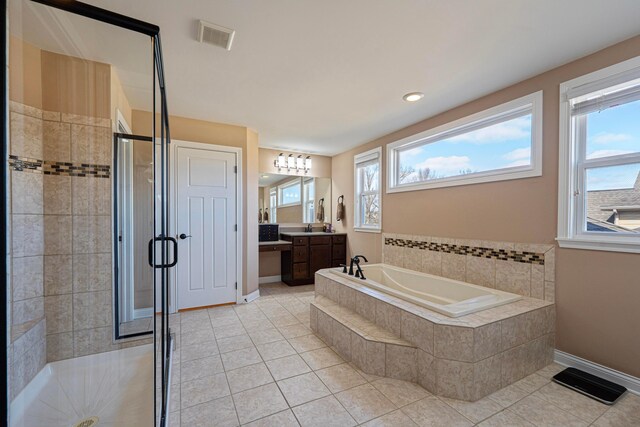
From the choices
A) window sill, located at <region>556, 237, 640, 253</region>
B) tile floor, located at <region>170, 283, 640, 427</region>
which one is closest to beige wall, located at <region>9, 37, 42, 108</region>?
tile floor, located at <region>170, 283, 640, 427</region>

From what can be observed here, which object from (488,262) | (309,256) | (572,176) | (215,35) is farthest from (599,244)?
(309,256)

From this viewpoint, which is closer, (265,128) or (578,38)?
(578,38)

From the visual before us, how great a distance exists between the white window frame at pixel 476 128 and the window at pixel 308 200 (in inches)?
64.8

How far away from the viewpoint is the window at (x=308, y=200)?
4941 mm

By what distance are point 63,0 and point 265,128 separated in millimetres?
2512

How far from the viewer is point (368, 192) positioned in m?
4.32

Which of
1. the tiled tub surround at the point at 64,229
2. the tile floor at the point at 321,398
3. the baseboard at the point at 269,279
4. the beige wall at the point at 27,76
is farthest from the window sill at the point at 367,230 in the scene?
the beige wall at the point at 27,76

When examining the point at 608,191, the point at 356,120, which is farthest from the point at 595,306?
the point at 356,120

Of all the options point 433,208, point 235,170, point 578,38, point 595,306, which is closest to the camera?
point 578,38

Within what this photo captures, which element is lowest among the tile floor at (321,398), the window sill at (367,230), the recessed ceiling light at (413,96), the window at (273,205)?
the tile floor at (321,398)

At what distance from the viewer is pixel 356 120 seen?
3320mm

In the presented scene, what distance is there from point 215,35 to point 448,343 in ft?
8.28

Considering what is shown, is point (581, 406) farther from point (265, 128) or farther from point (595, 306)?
point (265, 128)

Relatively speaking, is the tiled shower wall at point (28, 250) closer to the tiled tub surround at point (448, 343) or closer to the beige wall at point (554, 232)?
the tiled tub surround at point (448, 343)
